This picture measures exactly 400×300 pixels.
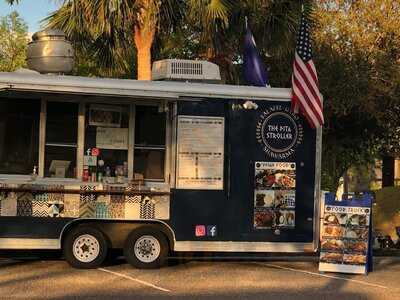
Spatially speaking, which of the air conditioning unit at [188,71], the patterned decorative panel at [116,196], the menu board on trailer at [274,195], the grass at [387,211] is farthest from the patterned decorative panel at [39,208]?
the grass at [387,211]

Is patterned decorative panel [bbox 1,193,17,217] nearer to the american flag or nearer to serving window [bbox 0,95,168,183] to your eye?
serving window [bbox 0,95,168,183]

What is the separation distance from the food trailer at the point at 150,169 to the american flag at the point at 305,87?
0.65 ft

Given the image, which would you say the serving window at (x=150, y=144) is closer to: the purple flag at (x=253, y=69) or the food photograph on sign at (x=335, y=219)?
the purple flag at (x=253, y=69)

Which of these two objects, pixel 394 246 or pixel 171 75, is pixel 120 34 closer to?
pixel 171 75

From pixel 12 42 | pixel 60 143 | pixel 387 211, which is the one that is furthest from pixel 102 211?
pixel 12 42

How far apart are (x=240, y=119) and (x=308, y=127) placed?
1.10 meters

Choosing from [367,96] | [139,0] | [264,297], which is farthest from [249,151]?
[367,96]

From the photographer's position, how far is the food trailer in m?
9.99

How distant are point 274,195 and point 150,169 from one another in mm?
1918

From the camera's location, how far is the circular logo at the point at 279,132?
10.6 metres

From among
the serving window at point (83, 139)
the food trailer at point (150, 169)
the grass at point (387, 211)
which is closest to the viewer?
the food trailer at point (150, 169)

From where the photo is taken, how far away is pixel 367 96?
54.5ft

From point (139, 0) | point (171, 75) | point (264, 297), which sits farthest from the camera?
point (139, 0)

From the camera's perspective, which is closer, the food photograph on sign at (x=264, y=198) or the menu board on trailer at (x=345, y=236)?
the food photograph on sign at (x=264, y=198)
